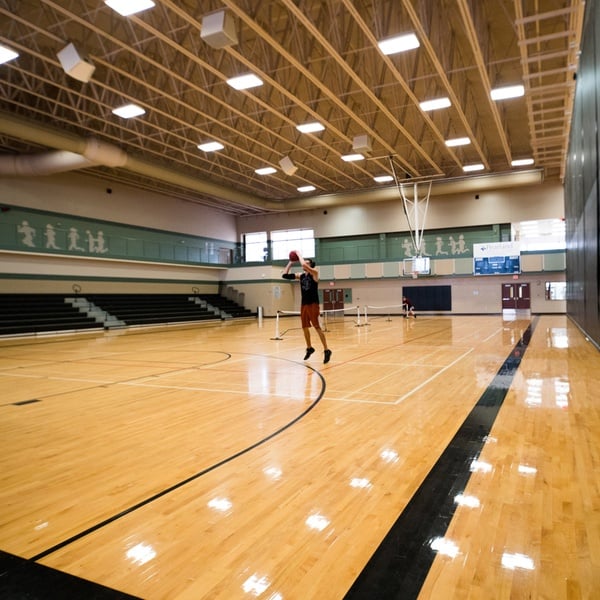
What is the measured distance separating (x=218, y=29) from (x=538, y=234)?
23.9 metres

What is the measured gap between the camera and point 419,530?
2.43 meters

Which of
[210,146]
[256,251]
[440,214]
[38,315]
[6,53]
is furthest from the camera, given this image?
[256,251]

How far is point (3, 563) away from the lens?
7.30 feet

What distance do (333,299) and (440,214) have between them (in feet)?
29.1

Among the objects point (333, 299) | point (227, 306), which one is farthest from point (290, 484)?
point (333, 299)

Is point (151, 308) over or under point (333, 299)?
under

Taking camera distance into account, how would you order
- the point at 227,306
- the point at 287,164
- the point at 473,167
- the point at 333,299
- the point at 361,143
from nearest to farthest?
the point at 361,143 → the point at 287,164 → the point at 473,167 → the point at 227,306 → the point at 333,299

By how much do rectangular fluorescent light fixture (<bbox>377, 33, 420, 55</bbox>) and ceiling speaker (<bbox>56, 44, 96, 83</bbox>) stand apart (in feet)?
23.6

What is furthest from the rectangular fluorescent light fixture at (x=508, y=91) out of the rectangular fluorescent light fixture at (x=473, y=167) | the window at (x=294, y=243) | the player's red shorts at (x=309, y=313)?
the window at (x=294, y=243)

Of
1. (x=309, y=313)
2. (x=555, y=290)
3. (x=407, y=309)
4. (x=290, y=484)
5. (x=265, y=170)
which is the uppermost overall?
(x=265, y=170)

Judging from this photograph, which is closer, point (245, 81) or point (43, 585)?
point (43, 585)

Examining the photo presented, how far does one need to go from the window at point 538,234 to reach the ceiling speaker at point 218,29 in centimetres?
2237

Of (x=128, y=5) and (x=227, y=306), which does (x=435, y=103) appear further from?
(x=227, y=306)

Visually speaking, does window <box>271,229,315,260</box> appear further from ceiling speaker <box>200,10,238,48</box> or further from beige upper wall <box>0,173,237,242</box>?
ceiling speaker <box>200,10,238,48</box>
